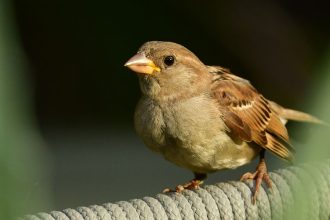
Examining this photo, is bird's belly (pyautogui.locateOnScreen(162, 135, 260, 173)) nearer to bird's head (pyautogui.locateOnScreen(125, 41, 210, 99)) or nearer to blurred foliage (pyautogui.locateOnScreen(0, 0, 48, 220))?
bird's head (pyautogui.locateOnScreen(125, 41, 210, 99))

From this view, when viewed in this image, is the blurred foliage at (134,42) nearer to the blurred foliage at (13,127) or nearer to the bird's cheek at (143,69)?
the bird's cheek at (143,69)

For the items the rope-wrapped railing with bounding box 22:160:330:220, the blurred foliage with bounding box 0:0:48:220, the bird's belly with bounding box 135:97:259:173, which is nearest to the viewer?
the blurred foliage with bounding box 0:0:48:220

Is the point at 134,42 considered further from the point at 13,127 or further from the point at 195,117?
the point at 13,127

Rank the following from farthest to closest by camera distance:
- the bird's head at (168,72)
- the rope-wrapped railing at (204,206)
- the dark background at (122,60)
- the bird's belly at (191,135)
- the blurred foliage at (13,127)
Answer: the dark background at (122,60)
the bird's head at (168,72)
the bird's belly at (191,135)
the rope-wrapped railing at (204,206)
the blurred foliage at (13,127)

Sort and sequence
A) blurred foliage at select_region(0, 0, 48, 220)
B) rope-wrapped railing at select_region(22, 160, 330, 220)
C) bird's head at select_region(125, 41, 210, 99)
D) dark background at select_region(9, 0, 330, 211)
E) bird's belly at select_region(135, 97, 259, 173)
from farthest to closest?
dark background at select_region(9, 0, 330, 211) → bird's head at select_region(125, 41, 210, 99) → bird's belly at select_region(135, 97, 259, 173) → rope-wrapped railing at select_region(22, 160, 330, 220) → blurred foliage at select_region(0, 0, 48, 220)

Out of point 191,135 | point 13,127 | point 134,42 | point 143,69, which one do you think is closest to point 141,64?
point 143,69

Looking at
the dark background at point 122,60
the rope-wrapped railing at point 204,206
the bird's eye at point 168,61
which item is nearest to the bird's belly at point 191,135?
the bird's eye at point 168,61

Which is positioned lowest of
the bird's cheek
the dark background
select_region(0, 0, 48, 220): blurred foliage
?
the dark background

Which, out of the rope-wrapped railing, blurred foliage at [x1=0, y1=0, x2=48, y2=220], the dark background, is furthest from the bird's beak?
the dark background

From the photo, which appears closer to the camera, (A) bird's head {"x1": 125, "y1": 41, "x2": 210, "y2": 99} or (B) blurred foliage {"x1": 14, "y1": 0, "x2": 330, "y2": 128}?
(A) bird's head {"x1": 125, "y1": 41, "x2": 210, "y2": 99}
